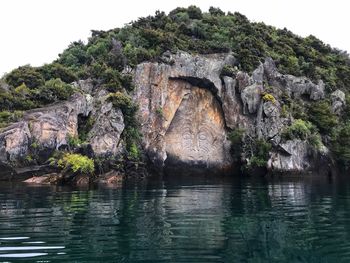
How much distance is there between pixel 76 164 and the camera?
38.5m

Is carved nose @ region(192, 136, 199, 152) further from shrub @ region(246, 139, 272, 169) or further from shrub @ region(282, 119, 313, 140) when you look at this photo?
shrub @ region(282, 119, 313, 140)

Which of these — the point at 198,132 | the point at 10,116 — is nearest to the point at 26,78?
the point at 10,116

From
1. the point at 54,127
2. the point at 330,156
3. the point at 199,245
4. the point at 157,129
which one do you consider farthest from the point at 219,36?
the point at 199,245

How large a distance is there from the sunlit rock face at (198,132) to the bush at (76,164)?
17.1m

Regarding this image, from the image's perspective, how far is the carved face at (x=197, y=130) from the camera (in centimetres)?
5597

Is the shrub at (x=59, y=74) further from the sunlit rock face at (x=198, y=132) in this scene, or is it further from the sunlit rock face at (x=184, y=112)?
the sunlit rock face at (x=198, y=132)

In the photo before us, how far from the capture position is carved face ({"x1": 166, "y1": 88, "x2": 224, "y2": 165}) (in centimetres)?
5597

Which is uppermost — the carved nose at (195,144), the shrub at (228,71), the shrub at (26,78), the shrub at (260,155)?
the shrub at (228,71)

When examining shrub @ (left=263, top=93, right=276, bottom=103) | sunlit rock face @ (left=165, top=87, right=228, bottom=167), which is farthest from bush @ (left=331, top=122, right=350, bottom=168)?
sunlit rock face @ (left=165, top=87, right=228, bottom=167)

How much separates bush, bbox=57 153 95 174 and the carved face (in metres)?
17.3

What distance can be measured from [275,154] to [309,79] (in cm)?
1985

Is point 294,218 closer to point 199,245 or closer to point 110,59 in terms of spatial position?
point 199,245

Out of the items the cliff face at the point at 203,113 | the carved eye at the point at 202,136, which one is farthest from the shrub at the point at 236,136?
the carved eye at the point at 202,136

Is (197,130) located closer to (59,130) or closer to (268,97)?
(268,97)
